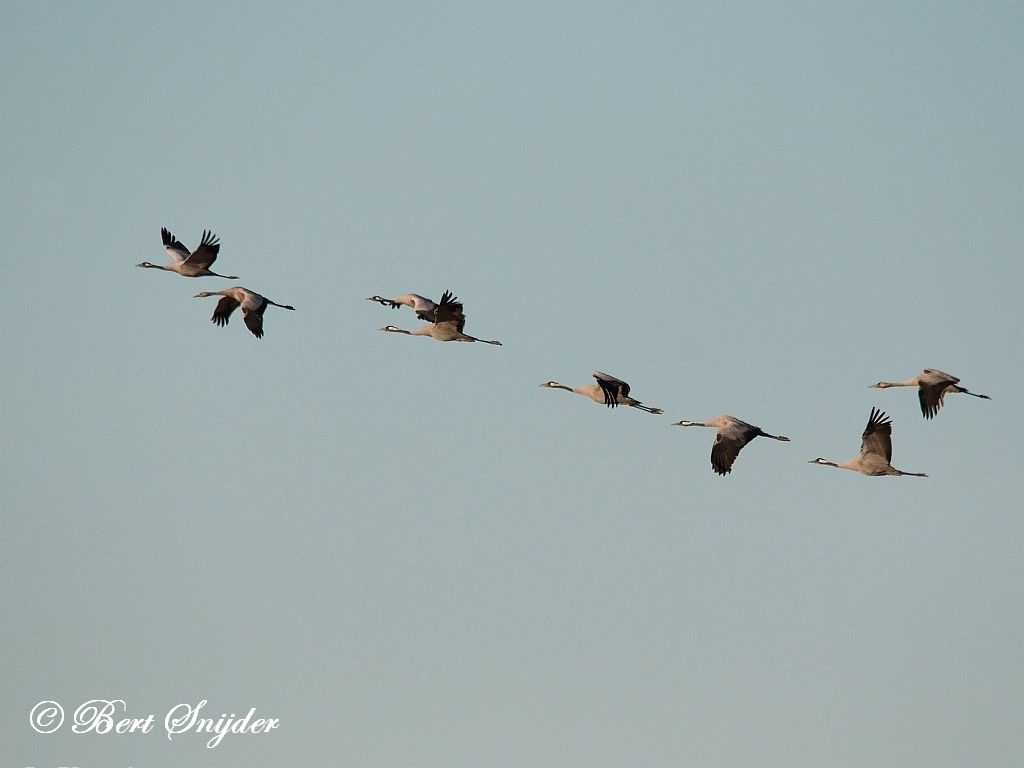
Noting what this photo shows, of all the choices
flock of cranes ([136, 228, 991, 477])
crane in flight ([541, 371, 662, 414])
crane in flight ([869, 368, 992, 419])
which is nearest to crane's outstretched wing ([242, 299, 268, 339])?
flock of cranes ([136, 228, 991, 477])

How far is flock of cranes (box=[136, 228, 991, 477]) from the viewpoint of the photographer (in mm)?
32125

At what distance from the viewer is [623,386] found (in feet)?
109

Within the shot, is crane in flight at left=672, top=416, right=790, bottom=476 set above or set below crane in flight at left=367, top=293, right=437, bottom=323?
below

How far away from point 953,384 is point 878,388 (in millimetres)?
3188

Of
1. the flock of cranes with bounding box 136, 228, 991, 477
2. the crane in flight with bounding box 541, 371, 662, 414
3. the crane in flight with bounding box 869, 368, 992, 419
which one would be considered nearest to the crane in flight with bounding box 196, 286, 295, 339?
the flock of cranes with bounding box 136, 228, 991, 477

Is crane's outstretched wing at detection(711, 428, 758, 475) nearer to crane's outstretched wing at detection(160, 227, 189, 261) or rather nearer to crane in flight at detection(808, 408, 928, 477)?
crane in flight at detection(808, 408, 928, 477)

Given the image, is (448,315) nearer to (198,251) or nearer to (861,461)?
(198,251)

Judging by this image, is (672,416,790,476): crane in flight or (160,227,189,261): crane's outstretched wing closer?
(672,416,790,476): crane in flight

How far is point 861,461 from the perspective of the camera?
32.6 meters

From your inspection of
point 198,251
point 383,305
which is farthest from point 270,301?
point 383,305

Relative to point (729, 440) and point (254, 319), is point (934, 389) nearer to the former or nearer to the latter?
point (729, 440)

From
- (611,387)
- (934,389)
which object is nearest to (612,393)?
(611,387)

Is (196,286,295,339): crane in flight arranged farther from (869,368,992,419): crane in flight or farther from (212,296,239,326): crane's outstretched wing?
(869,368,992,419): crane in flight

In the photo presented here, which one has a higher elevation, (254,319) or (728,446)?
(254,319)
